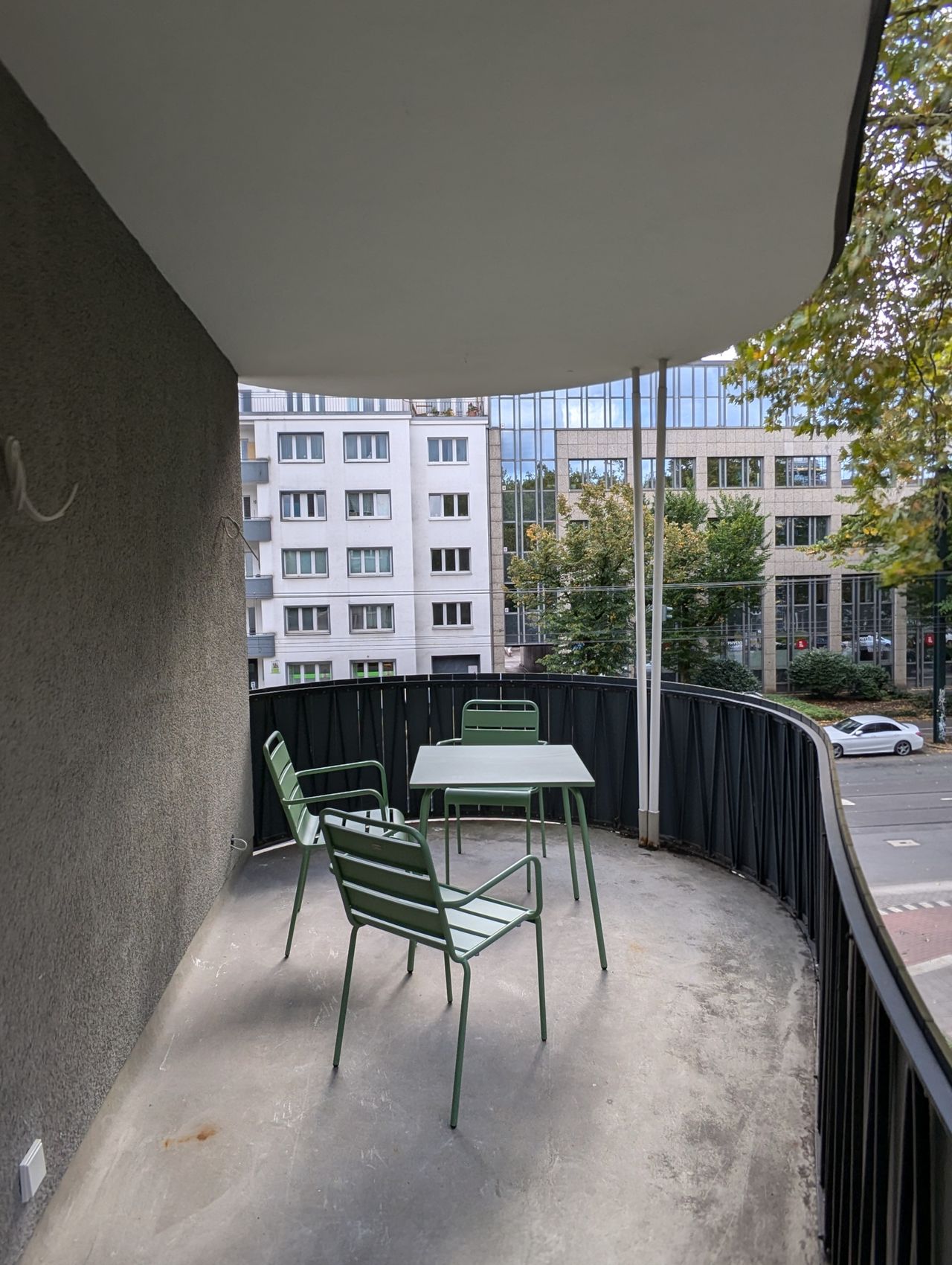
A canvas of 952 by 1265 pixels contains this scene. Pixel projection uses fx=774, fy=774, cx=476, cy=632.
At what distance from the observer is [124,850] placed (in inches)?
84.9

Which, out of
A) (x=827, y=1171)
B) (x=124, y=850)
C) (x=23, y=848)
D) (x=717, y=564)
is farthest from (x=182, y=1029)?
(x=717, y=564)

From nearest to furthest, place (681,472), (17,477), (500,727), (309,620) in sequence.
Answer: (17,477) → (500,727) → (309,620) → (681,472)

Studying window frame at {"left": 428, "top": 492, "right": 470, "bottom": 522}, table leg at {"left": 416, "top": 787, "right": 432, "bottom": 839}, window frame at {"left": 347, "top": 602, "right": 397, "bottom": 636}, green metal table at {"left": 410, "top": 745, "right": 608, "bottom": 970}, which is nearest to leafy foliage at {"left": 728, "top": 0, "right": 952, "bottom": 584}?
green metal table at {"left": 410, "top": 745, "right": 608, "bottom": 970}

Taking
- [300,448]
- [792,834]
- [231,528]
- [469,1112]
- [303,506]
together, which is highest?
[300,448]

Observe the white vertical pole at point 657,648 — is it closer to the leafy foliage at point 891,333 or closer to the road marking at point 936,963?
the leafy foliage at point 891,333

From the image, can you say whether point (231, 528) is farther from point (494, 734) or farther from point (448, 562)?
point (448, 562)

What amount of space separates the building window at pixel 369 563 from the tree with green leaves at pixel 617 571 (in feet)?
5.91

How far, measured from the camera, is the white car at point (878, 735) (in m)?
3.45

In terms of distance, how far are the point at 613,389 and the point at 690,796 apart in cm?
587

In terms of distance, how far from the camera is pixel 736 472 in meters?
8.54

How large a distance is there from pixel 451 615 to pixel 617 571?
122 inches

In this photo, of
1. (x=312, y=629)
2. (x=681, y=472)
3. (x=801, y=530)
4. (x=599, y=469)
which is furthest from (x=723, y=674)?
(x=312, y=629)

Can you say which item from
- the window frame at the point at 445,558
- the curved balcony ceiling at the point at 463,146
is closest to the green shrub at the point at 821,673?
the curved balcony ceiling at the point at 463,146

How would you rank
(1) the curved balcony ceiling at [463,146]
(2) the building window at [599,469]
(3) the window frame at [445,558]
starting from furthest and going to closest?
(3) the window frame at [445,558], (2) the building window at [599,469], (1) the curved balcony ceiling at [463,146]
